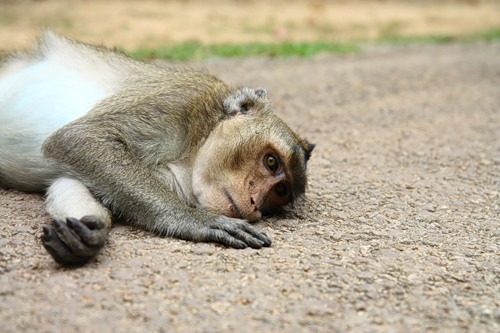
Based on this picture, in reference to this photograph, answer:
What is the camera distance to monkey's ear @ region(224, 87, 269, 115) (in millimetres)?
4852

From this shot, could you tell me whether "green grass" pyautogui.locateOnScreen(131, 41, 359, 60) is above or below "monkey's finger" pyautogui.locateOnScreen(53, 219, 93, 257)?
above

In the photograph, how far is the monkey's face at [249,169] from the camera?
438cm

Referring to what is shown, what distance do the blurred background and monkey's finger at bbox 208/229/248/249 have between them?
829cm

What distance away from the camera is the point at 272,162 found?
4.54 meters

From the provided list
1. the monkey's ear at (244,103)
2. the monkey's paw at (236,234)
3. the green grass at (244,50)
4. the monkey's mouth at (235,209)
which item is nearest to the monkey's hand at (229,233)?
the monkey's paw at (236,234)

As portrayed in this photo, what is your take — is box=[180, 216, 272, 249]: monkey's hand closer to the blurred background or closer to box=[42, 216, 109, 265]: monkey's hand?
box=[42, 216, 109, 265]: monkey's hand

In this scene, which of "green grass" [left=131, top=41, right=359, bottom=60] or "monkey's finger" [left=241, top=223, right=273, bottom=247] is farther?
"green grass" [left=131, top=41, right=359, bottom=60]

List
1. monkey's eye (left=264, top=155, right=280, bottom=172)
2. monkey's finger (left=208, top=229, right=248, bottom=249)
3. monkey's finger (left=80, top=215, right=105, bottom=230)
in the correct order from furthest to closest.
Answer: monkey's eye (left=264, top=155, right=280, bottom=172) → monkey's finger (left=208, top=229, right=248, bottom=249) → monkey's finger (left=80, top=215, right=105, bottom=230)

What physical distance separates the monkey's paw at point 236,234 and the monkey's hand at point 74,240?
68cm

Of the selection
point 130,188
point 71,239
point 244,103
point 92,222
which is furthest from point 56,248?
point 244,103

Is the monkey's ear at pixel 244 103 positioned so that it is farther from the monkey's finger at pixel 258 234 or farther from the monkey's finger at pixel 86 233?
the monkey's finger at pixel 86 233

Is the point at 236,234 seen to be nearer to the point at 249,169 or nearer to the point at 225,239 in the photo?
the point at 225,239

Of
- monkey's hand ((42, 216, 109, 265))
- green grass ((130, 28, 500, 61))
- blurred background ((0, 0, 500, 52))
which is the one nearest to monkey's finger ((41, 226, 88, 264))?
monkey's hand ((42, 216, 109, 265))

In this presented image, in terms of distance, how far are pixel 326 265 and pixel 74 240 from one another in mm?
1372
